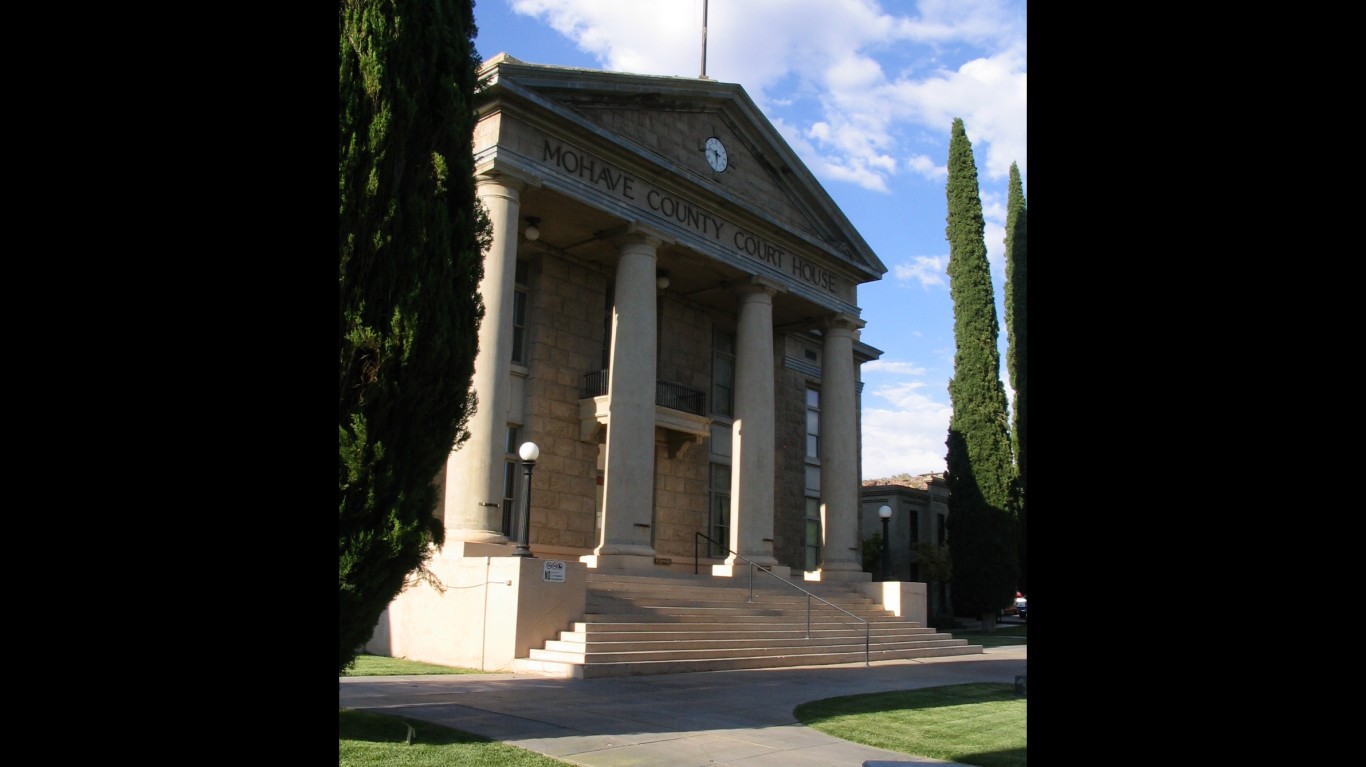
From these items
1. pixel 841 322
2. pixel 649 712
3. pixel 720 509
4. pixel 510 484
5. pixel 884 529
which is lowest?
pixel 649 712

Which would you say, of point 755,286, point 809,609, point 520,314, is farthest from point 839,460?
point 520,314

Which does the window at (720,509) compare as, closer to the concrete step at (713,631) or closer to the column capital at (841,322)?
the column capital at (841,322)

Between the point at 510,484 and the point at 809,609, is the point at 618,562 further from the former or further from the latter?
the point at 809,609

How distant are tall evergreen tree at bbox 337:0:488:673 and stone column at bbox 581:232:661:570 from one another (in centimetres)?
930

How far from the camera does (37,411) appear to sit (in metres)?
1.71

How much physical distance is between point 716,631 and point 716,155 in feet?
36.0

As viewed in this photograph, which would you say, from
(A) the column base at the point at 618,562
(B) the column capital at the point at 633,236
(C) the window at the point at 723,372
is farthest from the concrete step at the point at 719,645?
(B) the column capital at the point at 633,236

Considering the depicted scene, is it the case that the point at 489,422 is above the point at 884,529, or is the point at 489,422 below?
above

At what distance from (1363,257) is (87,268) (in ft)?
6.70

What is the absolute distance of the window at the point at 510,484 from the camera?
770 inches

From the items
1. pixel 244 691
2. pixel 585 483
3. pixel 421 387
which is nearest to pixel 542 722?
pixel 421 387

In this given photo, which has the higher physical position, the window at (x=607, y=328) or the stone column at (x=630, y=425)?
the window at (x=607, y=328)

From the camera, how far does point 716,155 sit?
74.1 feet

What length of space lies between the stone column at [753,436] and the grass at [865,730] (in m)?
7.49
